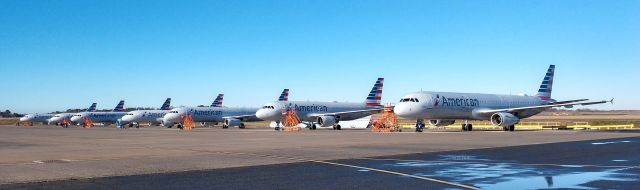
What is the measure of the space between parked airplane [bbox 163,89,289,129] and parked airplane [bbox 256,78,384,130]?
10305 millimetres

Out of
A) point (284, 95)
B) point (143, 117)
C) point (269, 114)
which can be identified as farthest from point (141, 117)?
point (269, 114)

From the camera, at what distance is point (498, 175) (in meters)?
13.5

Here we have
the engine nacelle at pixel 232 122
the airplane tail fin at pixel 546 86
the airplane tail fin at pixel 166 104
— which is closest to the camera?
the airplane tail fin at pixel 546 86

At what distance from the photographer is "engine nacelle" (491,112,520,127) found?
172ft

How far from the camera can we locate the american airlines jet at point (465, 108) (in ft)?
164

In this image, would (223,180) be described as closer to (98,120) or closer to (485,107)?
(485,107)

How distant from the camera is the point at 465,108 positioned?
2104 inches

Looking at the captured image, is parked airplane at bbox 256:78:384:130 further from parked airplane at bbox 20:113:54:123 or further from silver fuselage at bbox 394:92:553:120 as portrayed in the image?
parked airplane at bbox 20:113:54:123

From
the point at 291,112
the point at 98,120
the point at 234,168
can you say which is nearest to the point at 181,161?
the point at 234,168

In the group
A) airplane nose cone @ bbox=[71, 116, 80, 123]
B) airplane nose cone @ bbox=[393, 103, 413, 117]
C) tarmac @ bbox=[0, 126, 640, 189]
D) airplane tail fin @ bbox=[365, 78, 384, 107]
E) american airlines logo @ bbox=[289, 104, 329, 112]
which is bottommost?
tarmac @ bbox=[0, 126, 640, 189]

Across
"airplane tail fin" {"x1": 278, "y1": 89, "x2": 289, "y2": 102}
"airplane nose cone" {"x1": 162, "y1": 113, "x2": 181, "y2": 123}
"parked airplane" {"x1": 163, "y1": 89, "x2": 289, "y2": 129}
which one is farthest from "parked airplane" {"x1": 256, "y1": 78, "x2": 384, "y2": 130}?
"airplane nose cone" {"x1": 162, "y1": 113, "x2": 181, "y2": 123}

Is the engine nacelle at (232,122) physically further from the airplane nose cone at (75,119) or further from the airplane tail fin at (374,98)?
the airplane nose cone at (75,119)

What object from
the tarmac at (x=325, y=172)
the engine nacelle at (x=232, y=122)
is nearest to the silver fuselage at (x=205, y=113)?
the engine nacelle at (x=232, y=122)

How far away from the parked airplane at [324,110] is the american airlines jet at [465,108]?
14404 mm
